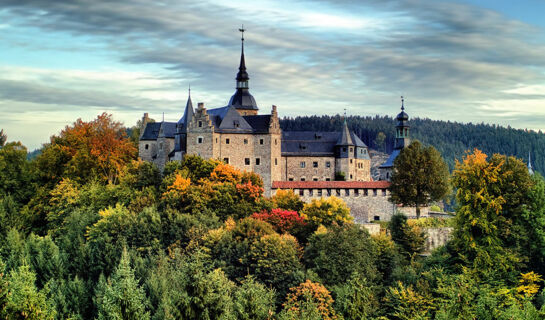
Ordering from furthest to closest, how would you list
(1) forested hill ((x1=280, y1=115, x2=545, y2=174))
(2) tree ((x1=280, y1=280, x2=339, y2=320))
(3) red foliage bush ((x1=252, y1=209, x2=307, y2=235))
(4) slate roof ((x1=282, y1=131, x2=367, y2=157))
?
(1) forested hill ((x1=280, y1=115, x2=545, y2=174)) < (4) slate roof ((x1=282, y1=131, x2=367, y2=157)) < (3) red foliage bush ((x1=252, y1=209, x2=307, y2=235)) < (2) tree ((x1=280, y1=280, x2=339, y2=320))

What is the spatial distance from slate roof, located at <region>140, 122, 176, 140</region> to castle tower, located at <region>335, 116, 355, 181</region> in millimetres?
17691

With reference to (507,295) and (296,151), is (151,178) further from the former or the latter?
(507,295)

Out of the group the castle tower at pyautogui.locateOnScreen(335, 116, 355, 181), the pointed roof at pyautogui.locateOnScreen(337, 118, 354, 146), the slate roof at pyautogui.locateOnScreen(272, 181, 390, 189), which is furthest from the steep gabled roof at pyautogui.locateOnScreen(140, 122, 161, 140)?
the pointed roof at pyautogui.locateOnScreen(337, 118, 354, 146)

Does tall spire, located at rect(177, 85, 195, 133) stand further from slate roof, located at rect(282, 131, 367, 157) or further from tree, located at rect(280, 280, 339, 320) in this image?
tree, located at rect(280, 280, 339, 320)

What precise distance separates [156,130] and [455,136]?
13694 centimetres

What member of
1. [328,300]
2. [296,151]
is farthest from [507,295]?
[296,151]

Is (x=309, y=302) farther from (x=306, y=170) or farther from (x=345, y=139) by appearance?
(x=345, y=139)

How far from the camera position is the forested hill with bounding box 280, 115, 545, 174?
15396 cm

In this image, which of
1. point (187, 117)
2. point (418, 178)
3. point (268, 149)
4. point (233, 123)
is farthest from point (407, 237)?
point (187, 117)

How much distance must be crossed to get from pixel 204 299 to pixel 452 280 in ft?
53.3

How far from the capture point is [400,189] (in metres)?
54.9

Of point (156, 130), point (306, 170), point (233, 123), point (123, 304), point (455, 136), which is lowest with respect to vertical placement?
point (123, 304)

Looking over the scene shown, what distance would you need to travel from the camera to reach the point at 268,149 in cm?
5928

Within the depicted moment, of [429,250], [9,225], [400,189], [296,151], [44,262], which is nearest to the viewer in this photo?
[44,262]
